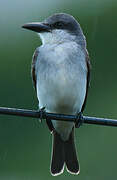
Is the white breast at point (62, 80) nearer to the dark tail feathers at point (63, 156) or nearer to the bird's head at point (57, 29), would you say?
the bird's head at point (57, 29)

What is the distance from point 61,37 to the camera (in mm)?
7188

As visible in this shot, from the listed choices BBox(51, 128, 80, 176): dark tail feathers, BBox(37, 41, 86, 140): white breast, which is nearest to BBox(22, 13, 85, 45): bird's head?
BBox(37, 41, 86, 140): white breast

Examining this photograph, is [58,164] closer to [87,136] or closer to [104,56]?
[87,136]

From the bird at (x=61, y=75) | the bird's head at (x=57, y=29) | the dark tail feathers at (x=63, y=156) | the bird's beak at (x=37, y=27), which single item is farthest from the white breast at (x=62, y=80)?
the dark tail feathers at (x=63, y=156)

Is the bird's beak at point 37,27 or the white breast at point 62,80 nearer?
the white breast at point 62,80

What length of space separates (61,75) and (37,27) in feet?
1.88

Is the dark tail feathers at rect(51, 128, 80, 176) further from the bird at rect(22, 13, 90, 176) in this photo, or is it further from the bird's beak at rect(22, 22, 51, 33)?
the bird's beak at rect(22, 22, 51, 33)

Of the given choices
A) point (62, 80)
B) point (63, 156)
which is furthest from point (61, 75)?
point (63, 156)

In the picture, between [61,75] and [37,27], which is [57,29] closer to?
[37,27]

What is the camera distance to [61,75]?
22.4ft

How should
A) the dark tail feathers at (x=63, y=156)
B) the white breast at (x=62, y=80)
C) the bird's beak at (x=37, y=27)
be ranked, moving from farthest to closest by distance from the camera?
1. the dark tail feathers at (x=63, y=156)
2. the bird's beak at (x=37, y=27)
3. the white breast at (x=62, y=80)

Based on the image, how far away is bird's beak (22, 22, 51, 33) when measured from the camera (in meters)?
7.07

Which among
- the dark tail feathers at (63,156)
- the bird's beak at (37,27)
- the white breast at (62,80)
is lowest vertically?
the dark tail feathers at (63,156)

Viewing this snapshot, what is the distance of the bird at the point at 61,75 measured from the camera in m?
6.88
